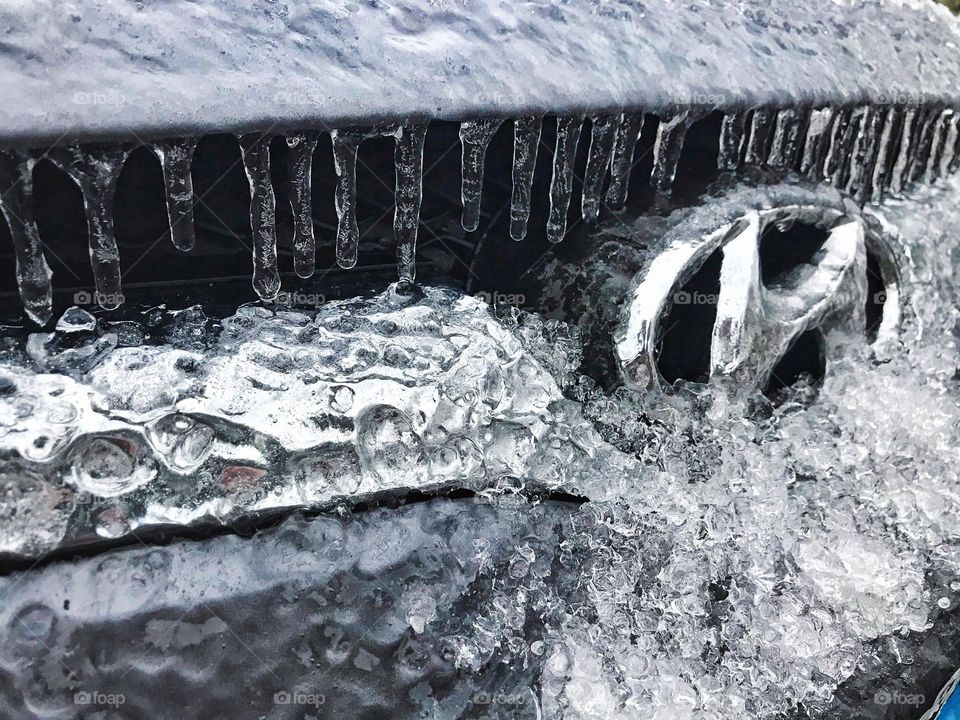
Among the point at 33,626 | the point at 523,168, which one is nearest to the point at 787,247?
the point at 523,168

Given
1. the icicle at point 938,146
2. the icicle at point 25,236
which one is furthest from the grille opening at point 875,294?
the icicle at point 25,236

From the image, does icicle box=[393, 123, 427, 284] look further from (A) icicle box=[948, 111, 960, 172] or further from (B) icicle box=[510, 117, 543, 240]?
(A) icicle box=[948, 111, 960, 172]

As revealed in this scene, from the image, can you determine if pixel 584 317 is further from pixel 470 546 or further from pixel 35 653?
pixel 35 653

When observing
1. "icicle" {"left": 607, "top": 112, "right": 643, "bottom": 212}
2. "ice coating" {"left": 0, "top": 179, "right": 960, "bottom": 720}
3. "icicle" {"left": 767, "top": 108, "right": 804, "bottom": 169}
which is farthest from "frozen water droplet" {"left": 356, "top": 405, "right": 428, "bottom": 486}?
"icicle" {"left": 767, "top": 108, "right": 804, "bottom": 169}

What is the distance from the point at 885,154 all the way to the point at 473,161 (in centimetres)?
85

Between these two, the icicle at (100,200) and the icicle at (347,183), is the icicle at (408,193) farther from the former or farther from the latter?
the icicle at (100,200)

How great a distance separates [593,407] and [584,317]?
0.13 m

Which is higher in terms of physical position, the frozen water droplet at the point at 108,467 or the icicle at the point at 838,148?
the icicle at the point at 838,148

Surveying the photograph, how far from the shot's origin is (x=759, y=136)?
1224mm

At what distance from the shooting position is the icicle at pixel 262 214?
35.8 inches

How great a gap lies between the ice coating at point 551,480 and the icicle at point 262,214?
0.04 m

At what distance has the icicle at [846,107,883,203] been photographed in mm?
1358

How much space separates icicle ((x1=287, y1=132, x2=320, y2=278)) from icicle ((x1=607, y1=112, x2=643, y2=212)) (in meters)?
0.42

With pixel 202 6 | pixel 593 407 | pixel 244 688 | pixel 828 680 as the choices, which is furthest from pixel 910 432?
pixel 202 6
